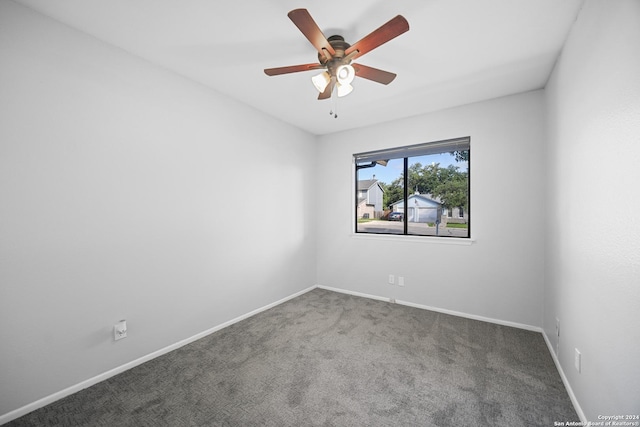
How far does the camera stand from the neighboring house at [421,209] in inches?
135

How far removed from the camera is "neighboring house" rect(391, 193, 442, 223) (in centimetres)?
344

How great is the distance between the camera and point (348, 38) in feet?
6.22

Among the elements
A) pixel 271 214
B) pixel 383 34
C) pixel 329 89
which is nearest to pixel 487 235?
pixel 329 89

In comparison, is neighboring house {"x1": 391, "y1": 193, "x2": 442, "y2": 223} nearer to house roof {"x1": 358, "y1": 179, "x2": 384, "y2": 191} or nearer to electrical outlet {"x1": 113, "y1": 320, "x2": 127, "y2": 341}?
house roof {"x1": 358, "y1": 179, "x2": 384, "y2": 191}

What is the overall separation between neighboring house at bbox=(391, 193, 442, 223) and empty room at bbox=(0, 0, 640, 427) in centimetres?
4

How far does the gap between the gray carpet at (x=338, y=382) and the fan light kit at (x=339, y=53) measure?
1991 mm

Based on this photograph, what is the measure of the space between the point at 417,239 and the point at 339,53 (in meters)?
2.51

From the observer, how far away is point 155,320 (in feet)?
7.48

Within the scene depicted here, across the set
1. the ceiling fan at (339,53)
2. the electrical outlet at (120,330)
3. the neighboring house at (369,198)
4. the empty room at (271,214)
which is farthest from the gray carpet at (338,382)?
the ceiling fan at (339,53)

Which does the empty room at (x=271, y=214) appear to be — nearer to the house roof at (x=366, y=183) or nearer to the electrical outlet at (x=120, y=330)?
the electrical outlet at (x=120, y=330)

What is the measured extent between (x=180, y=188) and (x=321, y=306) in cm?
225

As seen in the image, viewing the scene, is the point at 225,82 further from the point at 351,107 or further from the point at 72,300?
the point at 72,300

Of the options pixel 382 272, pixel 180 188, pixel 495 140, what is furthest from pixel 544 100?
pixel 180 188

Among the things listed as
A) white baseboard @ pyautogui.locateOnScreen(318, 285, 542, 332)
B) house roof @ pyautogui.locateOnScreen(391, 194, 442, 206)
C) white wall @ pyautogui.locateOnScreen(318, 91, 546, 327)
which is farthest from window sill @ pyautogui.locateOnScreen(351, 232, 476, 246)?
white baseboard @ pyautogui.locateOnScreen(318, 285, 542, 332)
